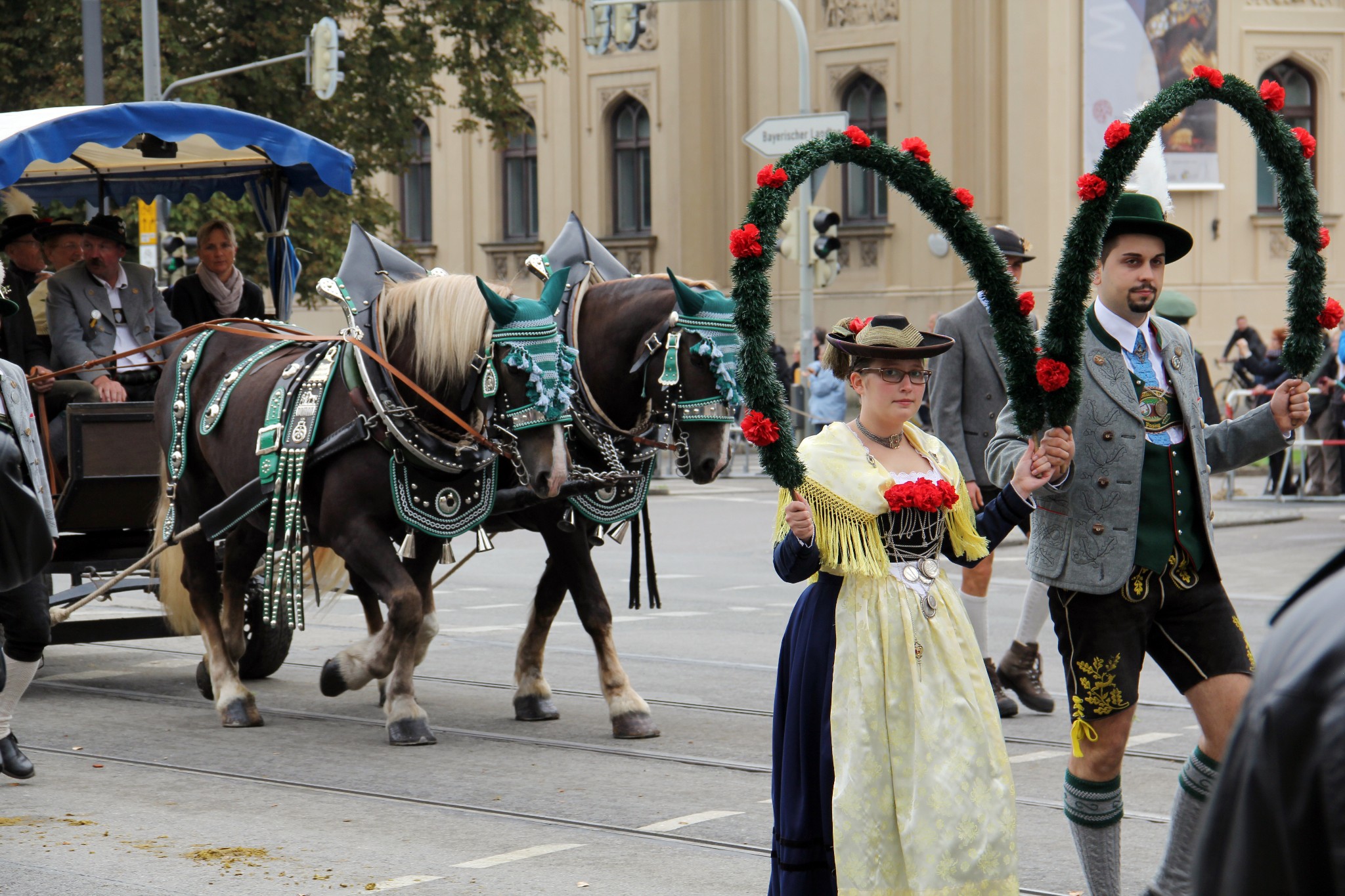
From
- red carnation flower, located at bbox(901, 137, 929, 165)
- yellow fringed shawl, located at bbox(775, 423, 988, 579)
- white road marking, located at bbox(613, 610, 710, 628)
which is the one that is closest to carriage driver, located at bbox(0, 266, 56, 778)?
yellow fringed shawl, located at bbox(775, 423, 988, 579)

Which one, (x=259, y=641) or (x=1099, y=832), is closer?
(x=1099, y=832)

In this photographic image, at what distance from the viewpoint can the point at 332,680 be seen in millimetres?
7402

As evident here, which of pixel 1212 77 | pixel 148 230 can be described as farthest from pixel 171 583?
pixel 148 230

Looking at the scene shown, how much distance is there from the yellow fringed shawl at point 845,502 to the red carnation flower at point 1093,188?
0.79m

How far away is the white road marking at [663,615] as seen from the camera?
1123 cm

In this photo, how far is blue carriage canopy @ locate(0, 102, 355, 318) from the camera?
8.00 m

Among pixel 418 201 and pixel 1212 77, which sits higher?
pixel 418 201

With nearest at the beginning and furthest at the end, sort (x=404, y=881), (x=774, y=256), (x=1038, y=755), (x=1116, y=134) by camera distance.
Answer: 1. (x=774, y=256)
2. (x=1116, y=134)
3. (x=404, y=881)
4. (x=1038, y=755)

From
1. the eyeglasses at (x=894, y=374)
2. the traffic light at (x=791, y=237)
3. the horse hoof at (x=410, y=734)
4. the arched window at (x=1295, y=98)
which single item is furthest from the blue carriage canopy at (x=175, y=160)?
the arched window at (x=1295, y=98)

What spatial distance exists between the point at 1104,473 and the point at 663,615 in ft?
23.1

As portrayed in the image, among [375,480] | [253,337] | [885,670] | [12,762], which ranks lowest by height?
[12,762]

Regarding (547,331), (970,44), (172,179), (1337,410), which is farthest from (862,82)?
(547,331)

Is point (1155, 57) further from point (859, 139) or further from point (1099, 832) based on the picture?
point (1099, 832)

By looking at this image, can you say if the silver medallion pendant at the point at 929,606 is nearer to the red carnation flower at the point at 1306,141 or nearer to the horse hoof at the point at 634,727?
the red carnation flower at the point at 1306,141
